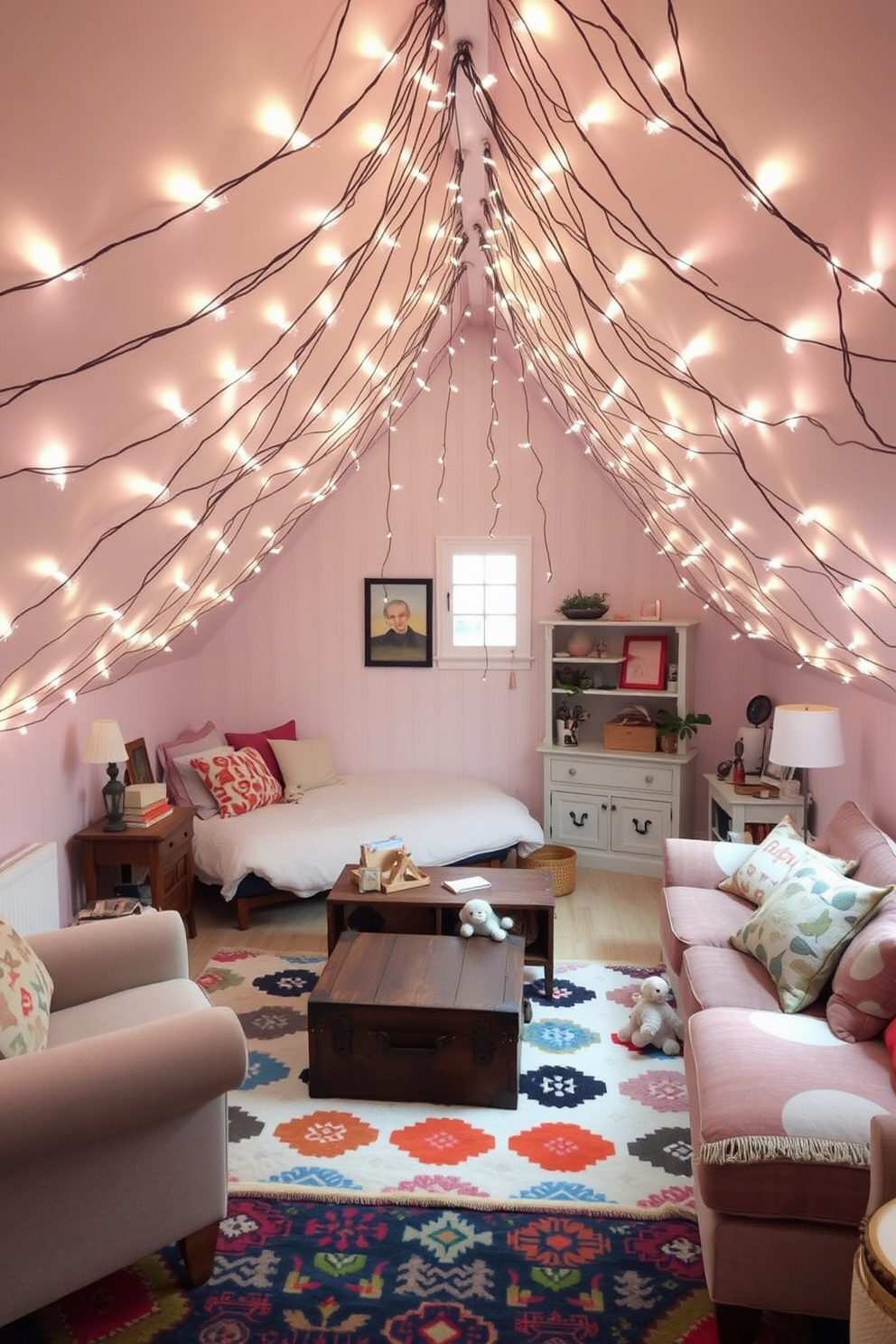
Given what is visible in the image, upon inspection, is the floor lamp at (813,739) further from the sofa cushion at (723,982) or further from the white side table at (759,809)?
the sofa cushion at (723,982)

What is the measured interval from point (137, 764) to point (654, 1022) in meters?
2.70

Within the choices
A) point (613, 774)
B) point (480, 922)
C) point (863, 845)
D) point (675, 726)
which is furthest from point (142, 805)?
point (863, 845)

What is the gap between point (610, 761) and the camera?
509 cm

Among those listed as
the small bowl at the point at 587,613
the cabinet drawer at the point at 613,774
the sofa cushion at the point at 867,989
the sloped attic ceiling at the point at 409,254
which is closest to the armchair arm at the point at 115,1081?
the sloped attic ceiling at the point at 409,254

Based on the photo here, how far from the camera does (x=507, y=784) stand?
558 centimetres

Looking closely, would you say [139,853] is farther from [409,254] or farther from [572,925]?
[409,254]

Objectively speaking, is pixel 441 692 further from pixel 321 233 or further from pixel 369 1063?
pixel 321 233

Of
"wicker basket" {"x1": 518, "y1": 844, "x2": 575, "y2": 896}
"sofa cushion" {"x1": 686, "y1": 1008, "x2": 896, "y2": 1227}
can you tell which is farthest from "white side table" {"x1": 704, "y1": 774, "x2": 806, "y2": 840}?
"sofa cushion" {"x1": 686, "y1": 1008, "x2": 896, "y2": 1227}

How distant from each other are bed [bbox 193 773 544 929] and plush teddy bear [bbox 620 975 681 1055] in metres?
1.38

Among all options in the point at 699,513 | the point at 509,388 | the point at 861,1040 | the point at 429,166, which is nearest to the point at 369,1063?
the point at 861,1040

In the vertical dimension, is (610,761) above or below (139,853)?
above

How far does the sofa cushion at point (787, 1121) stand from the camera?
1931mm

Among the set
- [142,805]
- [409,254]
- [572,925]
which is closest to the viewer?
[409,254]

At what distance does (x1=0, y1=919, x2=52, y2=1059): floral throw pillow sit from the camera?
215cm
